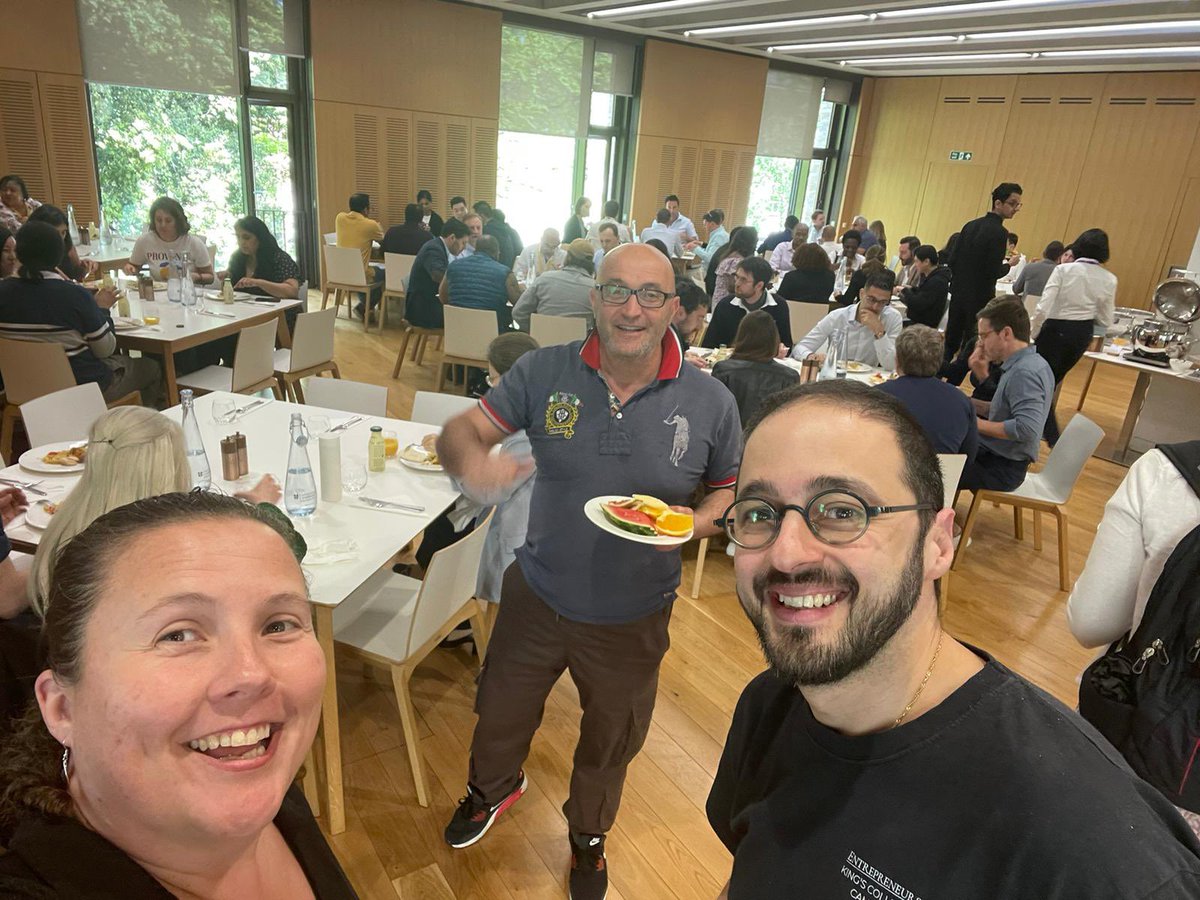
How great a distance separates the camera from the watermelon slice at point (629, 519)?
72.0 inches

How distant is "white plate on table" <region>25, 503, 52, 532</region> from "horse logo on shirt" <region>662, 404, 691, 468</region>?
2.03 meters

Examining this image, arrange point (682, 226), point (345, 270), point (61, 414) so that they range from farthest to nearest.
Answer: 1. point (682, 226)
2. point (345, 270)
3. point (61, 414)

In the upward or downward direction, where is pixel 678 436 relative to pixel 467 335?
upward

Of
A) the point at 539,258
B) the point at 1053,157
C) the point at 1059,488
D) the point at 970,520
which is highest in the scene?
the point at 1053,157

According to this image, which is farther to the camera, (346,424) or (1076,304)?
(1076,304)

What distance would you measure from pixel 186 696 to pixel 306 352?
481 centimetres

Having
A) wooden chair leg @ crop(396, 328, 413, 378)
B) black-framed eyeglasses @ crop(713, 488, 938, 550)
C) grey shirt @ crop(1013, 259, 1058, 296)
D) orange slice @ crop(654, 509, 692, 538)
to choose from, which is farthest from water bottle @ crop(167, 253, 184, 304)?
grey shirt @ crop(1013, 259, 1058, 296)

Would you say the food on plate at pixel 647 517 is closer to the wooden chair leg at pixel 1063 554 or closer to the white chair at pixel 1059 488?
the white chair at pixel 1059 488

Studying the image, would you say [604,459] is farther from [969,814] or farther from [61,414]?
[61,414]

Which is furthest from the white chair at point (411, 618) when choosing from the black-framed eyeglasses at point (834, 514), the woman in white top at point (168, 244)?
the woman in white top at point (168, 244)

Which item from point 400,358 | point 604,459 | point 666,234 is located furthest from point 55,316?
point 666,234

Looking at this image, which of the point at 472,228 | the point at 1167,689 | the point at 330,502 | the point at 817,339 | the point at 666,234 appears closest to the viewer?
the point at 1167,689

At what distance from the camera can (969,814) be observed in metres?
0.89

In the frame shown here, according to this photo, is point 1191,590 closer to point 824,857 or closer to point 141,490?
point 824,857
